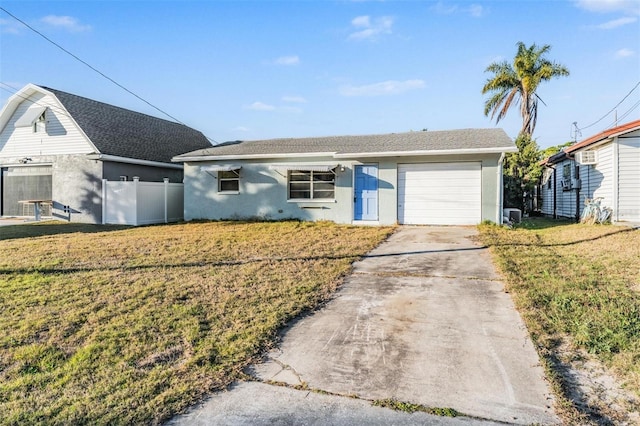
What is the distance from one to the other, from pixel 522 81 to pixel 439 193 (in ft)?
49.8

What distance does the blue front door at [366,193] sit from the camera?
13656 millimetres

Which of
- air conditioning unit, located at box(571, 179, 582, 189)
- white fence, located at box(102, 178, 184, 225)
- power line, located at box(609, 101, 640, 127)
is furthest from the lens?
power line, located at box(609, 101, 640, 127)

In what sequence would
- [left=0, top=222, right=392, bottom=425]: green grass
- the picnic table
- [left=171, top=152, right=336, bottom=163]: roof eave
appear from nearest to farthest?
[left=0, top=222, right=392, bottom=425]: green grass < [left=171, top=152, right=336, bottom=163]: roof eave < the picnic table

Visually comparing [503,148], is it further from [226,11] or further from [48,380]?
[48,380]

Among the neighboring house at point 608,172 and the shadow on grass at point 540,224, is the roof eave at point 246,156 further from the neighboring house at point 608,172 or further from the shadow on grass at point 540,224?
the neighboring house at point 608,172

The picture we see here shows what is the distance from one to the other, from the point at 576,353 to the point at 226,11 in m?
12.7

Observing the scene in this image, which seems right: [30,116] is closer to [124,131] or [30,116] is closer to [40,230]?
[124,131]

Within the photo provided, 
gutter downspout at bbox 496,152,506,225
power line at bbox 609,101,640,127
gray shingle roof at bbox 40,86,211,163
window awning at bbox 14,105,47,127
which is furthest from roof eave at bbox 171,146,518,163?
power line at bbox 609,101,640,127

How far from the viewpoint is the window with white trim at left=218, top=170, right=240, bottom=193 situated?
15484 mm

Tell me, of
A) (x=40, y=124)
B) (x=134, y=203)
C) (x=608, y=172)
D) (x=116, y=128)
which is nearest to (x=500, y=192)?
(x=608, y=172)

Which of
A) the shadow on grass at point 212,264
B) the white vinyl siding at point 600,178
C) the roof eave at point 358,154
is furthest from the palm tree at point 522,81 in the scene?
the shadow on grass at point 212,264

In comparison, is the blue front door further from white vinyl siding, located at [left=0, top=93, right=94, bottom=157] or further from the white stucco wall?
white vinyl siding, located at [left=0, top=93, right=94, bottom=157]

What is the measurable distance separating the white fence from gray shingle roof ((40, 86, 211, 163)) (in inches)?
65.9

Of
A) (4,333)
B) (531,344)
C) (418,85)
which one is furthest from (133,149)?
(531,344)
